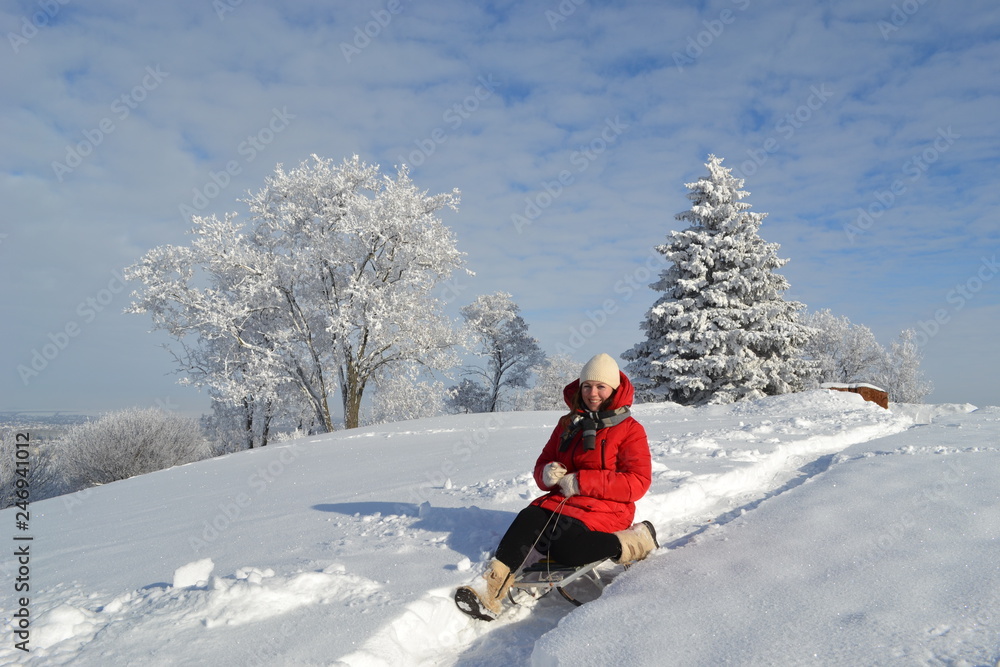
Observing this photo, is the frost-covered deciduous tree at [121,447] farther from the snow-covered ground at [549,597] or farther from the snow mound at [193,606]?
the snow mound at [193,606]

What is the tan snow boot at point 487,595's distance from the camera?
10.3 ft

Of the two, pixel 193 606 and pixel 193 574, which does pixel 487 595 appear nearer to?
pixel 193 606

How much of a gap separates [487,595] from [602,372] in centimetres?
155

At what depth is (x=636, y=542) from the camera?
3.60 meters

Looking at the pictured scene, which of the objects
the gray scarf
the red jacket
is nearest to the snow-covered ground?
the red jacket

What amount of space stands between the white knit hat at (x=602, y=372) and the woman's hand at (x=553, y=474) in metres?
0.59

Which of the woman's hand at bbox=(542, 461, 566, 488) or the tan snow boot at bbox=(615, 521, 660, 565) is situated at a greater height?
the woman's hand at bbox=(542, 461, 566, 488)

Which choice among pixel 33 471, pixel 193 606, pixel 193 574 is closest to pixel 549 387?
pixel 33 471

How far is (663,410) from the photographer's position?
48.4 feet

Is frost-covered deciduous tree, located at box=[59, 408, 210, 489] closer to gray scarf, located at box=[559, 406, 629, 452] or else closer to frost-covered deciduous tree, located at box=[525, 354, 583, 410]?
gray scarf, located at box=[559, 406, 629, 452]

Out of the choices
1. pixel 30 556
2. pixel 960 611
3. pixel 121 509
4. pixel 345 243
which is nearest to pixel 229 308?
pixel 345 243

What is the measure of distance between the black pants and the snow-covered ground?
214 millimetres

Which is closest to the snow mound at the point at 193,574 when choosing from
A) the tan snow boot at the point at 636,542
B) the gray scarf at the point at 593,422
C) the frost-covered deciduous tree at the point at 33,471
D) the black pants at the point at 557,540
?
the black pants at the point at 557,540

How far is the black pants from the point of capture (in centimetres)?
338
